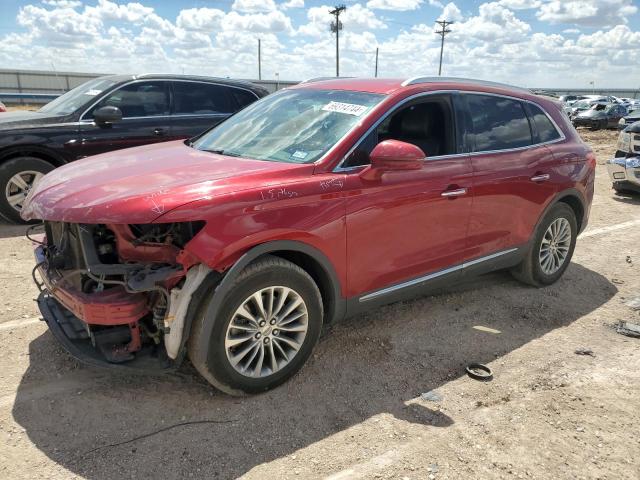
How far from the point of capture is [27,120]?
258 inches

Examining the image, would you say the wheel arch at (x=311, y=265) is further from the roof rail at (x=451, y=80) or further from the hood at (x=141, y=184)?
the roof rail at (x=451, y=80)

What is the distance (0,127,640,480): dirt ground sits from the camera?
2.66 m

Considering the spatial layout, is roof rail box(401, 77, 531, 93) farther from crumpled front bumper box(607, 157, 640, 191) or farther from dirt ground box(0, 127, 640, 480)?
crumpled front bumper box(607, 157, 640, 191)

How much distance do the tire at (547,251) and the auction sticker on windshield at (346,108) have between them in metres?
2.19

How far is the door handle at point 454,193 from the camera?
3.79 metres

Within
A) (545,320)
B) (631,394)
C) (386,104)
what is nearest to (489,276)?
(545,320)

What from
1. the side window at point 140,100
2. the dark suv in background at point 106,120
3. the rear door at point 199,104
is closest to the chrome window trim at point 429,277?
the dark suv in background at point 106,120

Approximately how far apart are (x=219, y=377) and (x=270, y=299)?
520mm

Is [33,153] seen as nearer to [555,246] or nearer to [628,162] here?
[555,246]

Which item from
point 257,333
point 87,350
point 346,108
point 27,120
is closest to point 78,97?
point 27,120

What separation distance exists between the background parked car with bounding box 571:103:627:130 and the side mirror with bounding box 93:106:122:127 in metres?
23.5

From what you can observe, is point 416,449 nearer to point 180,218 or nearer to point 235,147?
point 180,218

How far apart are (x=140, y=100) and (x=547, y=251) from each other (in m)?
5.34

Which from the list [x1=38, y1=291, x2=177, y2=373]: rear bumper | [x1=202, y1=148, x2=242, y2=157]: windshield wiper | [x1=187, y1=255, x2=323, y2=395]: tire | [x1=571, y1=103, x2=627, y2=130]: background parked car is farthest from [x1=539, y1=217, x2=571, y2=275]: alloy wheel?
[x1=571, y1=103, x2=627, y2=130]: background parked car
